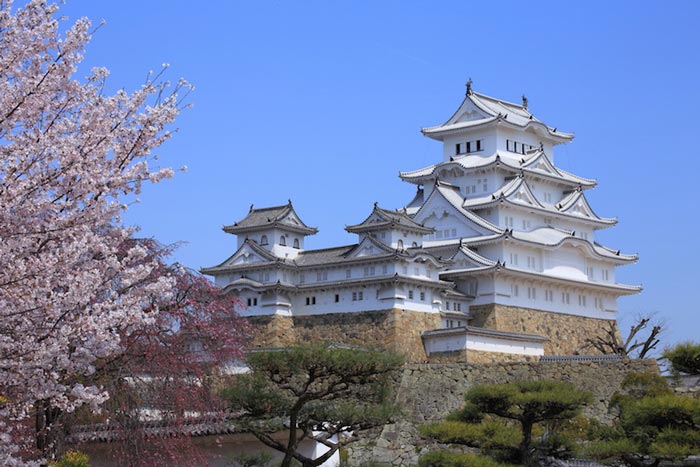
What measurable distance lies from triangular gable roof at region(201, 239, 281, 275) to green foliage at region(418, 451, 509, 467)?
23.2 metres

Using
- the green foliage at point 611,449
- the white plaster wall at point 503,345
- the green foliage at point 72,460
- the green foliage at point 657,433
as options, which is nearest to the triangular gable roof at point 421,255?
the white plaster wall at point 503,345

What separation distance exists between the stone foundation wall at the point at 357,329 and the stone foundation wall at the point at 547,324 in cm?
246

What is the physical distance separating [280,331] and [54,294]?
35.4 metres

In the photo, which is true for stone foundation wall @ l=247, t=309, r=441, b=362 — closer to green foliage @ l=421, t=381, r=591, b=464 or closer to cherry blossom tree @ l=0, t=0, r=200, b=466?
green foliage @ l=421, t=381, r=591, b=464

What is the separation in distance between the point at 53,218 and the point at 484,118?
4448 cm

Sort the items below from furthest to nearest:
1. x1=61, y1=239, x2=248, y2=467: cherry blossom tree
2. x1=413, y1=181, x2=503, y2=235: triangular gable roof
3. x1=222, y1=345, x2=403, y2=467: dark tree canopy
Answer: x1=413, y1=181, x2=503, y2=235: triangular gable roof, x1=222, y1=345, x2=403, y2=467: dark tree canopy, x1=61, y1=239, x2=248, y2=467: cherry blossom tree

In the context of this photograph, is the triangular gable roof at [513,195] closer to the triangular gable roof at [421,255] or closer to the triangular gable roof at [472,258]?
the triangular gable roof at [472,258]

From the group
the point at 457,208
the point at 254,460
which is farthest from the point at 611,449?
the point at 457,208

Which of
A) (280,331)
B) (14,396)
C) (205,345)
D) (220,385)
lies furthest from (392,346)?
(14,396)

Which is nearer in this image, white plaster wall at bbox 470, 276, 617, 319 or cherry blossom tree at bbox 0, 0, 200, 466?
cherry blossom tree at bbox 0, 0, 200, 466

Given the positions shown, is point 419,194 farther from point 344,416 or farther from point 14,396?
point 14,396

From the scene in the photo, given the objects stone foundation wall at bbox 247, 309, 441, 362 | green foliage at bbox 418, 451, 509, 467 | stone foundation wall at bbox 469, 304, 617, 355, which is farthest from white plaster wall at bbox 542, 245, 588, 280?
green foliage at bbox 418, 451, 509, 467

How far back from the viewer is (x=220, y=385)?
910 inches

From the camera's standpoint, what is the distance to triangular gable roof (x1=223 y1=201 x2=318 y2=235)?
45500 millimetres
